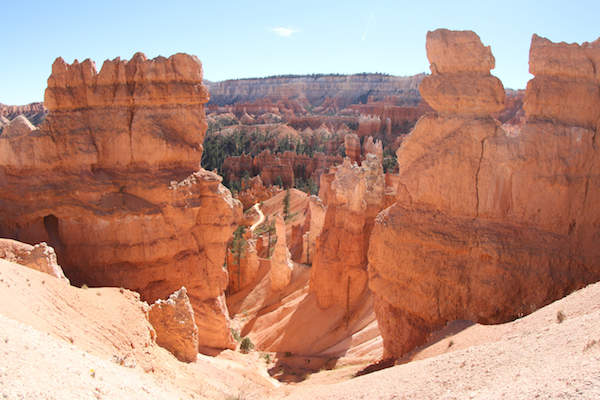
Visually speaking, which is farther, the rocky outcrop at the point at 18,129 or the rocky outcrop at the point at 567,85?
the rocky outcrop at the point at 18,129

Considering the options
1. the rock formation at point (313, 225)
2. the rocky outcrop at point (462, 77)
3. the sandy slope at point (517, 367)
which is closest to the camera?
the sandy slope at point (517, 367)

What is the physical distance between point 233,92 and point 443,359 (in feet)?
591

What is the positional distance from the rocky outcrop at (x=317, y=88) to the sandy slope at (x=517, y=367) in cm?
12266

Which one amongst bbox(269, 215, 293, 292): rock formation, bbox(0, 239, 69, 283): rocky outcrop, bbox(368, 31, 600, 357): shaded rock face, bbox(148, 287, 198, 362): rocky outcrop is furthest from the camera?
bbox(269, 215, 293, 292): rock formation

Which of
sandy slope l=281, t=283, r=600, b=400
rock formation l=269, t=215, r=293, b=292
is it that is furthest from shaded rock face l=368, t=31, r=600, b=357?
rock formation l=269, t=215, r=293, b=292

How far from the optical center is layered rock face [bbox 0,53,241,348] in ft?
41.8

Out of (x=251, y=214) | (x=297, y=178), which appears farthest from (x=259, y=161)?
(x=251, y=214)

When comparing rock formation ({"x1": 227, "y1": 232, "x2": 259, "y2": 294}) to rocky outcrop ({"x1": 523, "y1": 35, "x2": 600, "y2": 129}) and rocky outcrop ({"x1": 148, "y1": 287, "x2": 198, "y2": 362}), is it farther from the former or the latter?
rocky outcrop ({"x1": 523, "y1": 35, "x2": 600, "y2": 129})

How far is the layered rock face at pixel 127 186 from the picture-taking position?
12.7 m

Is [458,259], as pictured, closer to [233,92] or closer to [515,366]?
[515,366]

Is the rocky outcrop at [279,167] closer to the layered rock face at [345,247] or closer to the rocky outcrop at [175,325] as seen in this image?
the layered rock face at [345,247]

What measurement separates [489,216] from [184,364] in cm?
745

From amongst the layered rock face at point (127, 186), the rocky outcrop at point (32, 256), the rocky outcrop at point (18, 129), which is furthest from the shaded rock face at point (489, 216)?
the rocky outcrop at point (18, 129)

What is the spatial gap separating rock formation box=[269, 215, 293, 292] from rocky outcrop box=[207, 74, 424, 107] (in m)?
108
